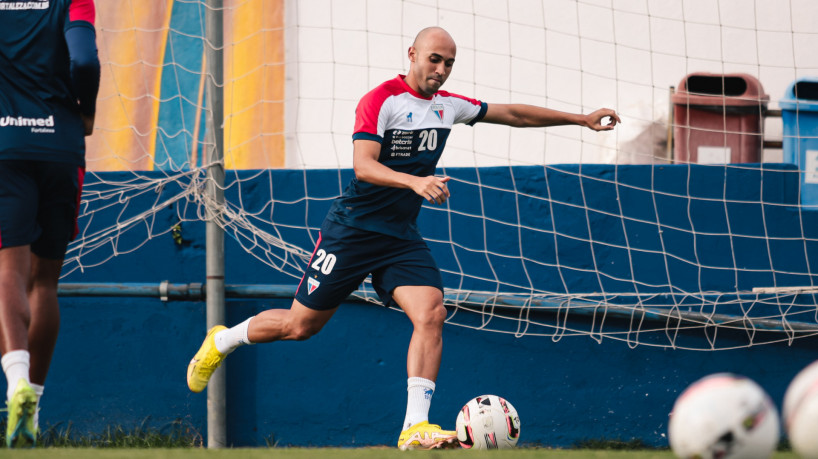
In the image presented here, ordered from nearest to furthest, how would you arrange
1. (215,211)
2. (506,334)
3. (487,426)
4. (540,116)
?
(487,426) → (540,116) → (215,211) → (506,334)

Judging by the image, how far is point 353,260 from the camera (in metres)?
4.78

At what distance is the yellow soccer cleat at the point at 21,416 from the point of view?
3.47 meters

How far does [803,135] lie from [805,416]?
4.33 metres

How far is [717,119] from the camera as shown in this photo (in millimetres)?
6523

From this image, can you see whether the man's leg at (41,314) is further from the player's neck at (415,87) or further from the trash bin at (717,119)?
the trash bin at (717,119)

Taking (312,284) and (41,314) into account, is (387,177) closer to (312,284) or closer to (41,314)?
(312,284)

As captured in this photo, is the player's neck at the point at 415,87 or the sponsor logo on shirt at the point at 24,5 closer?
the sponsor logo on shirt at the point at 24,5

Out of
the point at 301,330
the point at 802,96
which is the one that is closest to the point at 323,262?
the point at 301,330

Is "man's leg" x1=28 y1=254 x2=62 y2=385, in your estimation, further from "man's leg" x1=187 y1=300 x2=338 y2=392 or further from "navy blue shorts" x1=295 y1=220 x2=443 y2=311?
"navy blue shorts" x1=295 y1=220 x2=443 y2=311

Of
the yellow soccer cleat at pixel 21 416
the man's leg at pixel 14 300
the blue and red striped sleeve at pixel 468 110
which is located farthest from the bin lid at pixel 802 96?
the yellow soccer cleat at pixel 21 416

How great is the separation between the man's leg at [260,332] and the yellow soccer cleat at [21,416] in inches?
61.3

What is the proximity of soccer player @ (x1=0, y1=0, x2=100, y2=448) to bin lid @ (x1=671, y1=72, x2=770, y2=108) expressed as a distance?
4.08 m

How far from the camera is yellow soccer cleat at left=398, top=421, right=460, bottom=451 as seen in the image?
421 centimetres

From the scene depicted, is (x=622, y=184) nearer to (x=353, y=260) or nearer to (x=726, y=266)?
(x=726, y=266)
